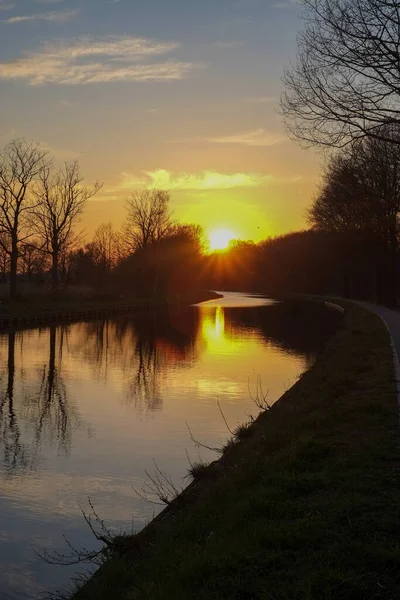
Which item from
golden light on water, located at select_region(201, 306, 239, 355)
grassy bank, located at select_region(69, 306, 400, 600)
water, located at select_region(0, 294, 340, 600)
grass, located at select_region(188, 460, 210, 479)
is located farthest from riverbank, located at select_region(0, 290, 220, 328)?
grassy bank, located at select_region(69, 306, 400, 600)

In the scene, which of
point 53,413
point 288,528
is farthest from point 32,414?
point 288,528

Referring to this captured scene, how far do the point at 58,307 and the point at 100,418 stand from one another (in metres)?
32.8

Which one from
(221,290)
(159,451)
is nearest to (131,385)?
(159,451)

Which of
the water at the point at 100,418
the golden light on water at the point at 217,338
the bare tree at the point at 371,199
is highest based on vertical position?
the bare tree at the point at 371,199

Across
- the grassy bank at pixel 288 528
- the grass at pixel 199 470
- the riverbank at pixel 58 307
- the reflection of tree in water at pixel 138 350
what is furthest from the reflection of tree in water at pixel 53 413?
the riverbank at pixel 58 307

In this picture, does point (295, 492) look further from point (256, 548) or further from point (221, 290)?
point (221, 290)

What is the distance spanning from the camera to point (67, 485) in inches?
390

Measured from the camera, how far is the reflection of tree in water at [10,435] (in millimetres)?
10931

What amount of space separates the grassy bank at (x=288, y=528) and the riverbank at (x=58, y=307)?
29252 millimetres

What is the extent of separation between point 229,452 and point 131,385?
859 cm

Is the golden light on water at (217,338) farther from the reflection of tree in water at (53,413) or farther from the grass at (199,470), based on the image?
the grass at (199,470)

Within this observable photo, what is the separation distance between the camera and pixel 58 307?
152ft

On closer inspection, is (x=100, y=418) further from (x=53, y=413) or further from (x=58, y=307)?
(x=58, y=307)

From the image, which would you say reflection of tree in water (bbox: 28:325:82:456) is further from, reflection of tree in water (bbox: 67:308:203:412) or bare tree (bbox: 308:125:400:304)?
bare tree (bbox: 308:125:400:304)
